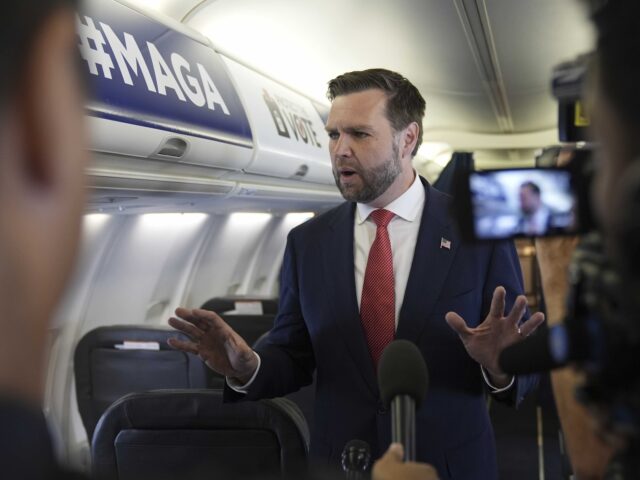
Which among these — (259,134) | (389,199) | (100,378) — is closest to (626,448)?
(389,199)

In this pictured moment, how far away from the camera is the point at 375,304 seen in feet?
7.80

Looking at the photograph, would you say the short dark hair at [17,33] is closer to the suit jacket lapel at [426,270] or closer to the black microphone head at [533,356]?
the black microphone head at [533,356]

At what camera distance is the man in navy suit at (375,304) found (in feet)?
7.50

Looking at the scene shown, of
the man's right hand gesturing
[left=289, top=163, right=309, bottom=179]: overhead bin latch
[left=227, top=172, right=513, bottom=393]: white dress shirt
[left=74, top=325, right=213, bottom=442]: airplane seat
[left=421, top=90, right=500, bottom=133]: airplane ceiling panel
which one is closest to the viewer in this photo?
the man's right hand gesturing

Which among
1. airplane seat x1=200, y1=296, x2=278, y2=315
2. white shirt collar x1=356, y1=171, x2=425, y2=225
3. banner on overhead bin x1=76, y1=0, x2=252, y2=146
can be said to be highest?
banner on overhead bin x1=76, y1=0, x2=252, y2=146

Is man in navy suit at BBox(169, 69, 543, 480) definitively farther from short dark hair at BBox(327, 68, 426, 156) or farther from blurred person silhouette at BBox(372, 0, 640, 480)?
blurred person silhouette at BBox(372, 0, 640, 480)

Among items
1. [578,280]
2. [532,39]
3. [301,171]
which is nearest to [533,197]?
[578,280]

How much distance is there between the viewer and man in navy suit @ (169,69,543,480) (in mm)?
2285

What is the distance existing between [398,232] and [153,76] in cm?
106

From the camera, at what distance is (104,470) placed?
2.33 m

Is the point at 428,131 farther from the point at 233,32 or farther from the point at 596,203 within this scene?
the point at 596,203

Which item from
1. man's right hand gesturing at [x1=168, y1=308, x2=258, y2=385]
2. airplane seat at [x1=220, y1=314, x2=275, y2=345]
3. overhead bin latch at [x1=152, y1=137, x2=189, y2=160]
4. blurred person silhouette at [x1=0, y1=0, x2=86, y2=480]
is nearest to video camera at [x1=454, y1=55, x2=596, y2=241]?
blurred person silhouette at [x1=0, y1=0, x2=86, y2=480]

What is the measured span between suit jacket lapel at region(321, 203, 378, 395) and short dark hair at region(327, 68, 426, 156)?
1.28 feet

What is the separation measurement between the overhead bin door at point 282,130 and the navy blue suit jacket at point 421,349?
5.13 feet
